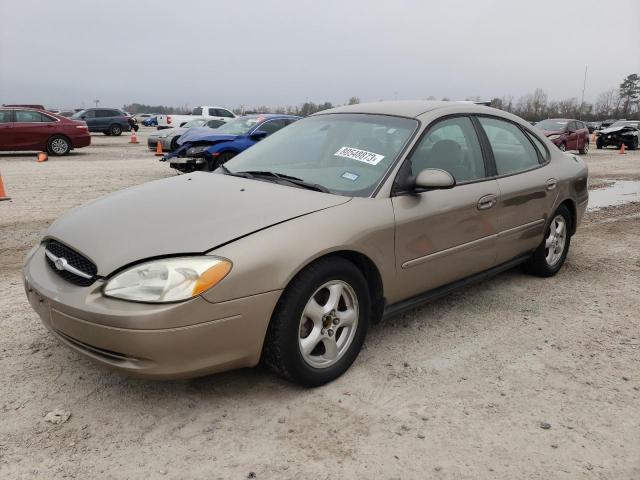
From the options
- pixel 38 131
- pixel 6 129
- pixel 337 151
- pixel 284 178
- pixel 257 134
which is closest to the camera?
pixel 284 178

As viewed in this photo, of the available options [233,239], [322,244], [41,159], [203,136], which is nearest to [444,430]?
[322,244]

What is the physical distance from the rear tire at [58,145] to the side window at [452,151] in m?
15.5

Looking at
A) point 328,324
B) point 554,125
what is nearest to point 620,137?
point 554,125

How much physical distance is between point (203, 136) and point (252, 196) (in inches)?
306

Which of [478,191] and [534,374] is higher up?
[478,191]

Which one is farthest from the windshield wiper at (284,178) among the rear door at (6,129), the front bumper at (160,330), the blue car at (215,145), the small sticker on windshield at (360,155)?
the rear door at (6,129)

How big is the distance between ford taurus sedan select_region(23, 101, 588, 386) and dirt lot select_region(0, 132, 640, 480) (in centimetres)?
28

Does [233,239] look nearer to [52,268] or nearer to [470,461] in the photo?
[52,268]

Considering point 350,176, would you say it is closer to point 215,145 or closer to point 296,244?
point 296,244

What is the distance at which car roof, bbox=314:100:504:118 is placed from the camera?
3722 millimetres

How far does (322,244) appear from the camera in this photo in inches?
108

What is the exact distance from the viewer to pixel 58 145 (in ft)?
Answer: 53.7

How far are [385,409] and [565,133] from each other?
19.4 metres

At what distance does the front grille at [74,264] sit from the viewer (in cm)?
257
